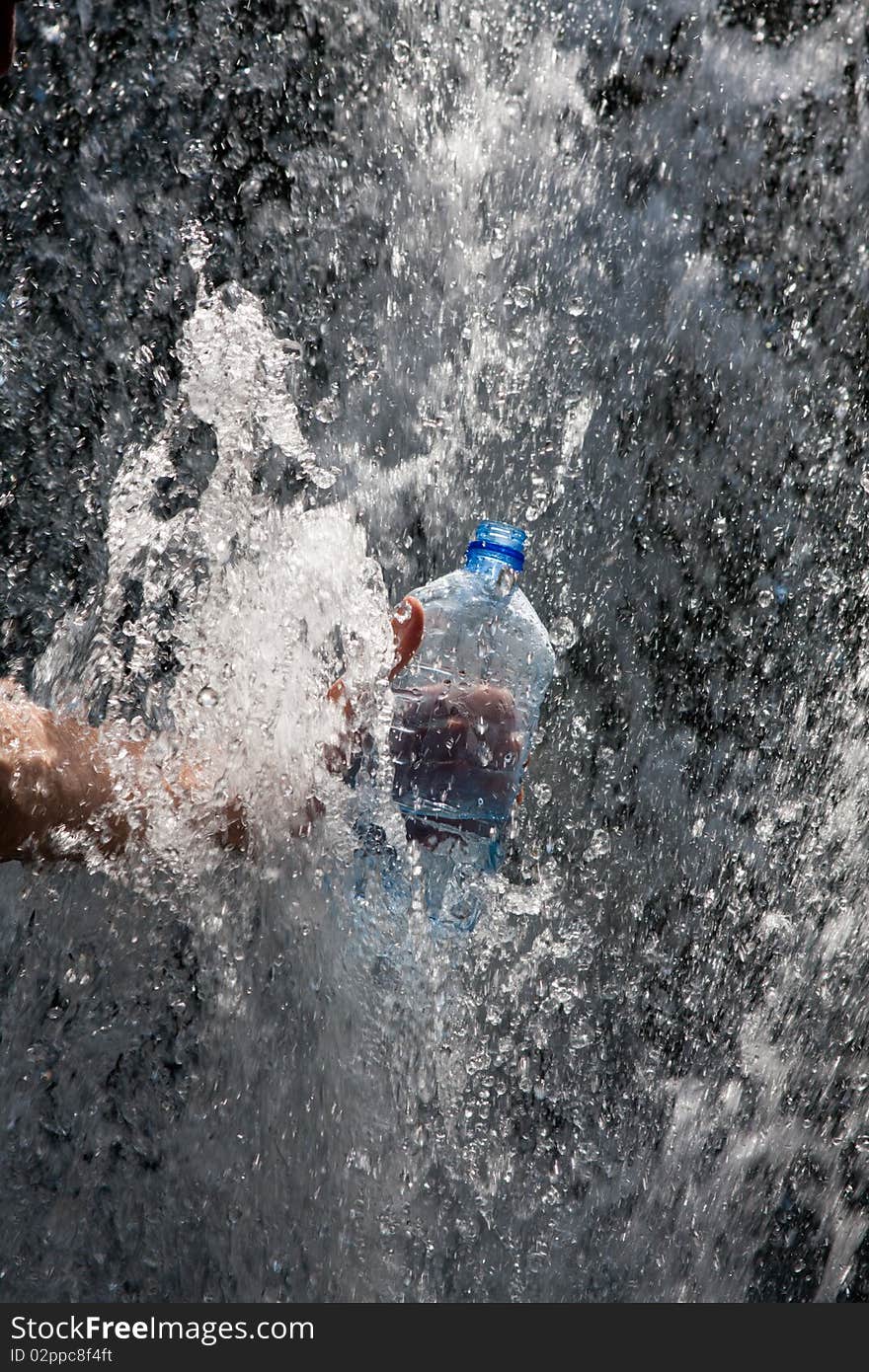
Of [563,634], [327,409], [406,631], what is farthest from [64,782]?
[563,634]

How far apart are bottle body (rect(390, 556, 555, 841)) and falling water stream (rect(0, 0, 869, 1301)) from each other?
0.05m

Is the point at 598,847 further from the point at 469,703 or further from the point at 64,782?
the point at 64,782

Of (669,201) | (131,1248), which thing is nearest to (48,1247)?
(131,1248)

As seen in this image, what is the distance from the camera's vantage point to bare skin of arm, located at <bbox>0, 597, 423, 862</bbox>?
851mm

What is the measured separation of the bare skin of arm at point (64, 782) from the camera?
85 cm

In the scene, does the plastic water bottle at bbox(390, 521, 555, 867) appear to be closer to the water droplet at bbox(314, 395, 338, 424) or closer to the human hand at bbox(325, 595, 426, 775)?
the human hand at bbox(325, 595, 426, 775)

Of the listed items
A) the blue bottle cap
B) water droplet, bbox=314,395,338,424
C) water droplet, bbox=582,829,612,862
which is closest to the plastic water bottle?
the blue bottle cap

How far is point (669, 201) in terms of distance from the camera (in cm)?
206

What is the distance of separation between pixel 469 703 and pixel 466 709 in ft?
0.04

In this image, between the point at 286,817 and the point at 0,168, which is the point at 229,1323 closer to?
the point at 286,817

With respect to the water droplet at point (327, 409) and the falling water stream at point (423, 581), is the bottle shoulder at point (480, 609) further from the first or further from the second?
the water droplet at point (327, 409)

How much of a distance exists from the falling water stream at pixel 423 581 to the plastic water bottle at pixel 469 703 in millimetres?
47

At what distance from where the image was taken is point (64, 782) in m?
0.92

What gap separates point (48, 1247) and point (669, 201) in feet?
6.34
